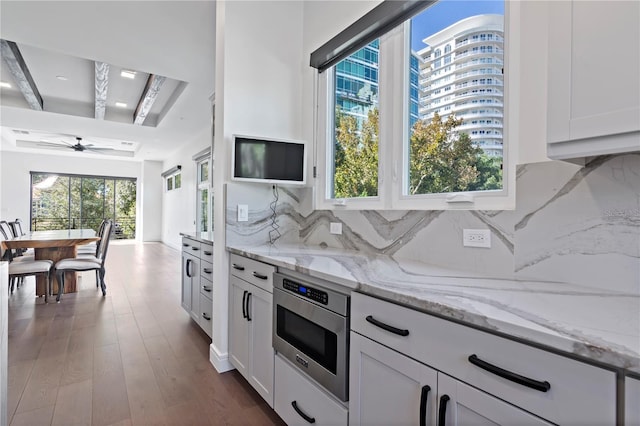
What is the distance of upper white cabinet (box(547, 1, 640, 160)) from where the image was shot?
0.90 meters

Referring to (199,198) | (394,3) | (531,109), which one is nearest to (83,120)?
(199,198)

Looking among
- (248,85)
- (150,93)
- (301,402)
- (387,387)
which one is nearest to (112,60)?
(150,93)

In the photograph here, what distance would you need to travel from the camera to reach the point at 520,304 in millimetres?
965

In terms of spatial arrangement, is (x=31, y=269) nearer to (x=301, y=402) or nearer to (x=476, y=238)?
(x=301, y=402)

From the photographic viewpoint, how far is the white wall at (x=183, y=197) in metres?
8.24

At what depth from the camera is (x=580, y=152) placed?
39.9 inches

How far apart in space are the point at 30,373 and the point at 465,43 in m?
3.63

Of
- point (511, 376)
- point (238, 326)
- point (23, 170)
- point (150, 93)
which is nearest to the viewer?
point (511, 376)

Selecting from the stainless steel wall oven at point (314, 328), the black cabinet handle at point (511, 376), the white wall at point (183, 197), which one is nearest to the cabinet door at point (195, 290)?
the stainless steel wall oven at point (314, 328)

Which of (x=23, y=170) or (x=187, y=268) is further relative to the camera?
(x=23, y=170)

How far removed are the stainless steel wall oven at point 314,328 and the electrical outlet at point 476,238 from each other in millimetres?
702

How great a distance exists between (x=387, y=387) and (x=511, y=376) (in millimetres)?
476

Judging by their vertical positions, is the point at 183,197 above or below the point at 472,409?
above

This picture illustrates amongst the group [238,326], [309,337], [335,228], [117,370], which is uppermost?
[335,228]
